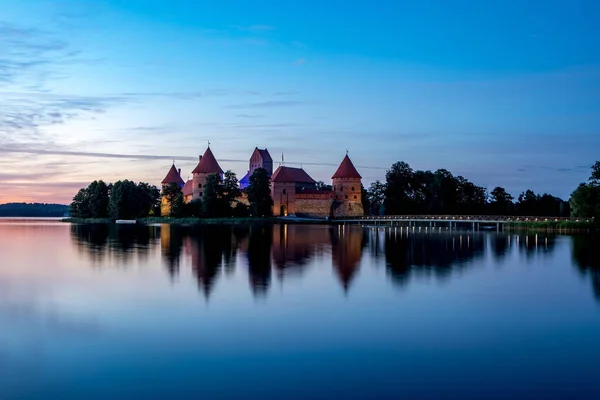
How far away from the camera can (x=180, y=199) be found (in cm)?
6306

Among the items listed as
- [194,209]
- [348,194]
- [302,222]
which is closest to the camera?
[194,209]

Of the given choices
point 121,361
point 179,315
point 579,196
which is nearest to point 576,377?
point 121,361

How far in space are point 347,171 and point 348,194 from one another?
2.97 metres

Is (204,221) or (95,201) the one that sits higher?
(95,201)

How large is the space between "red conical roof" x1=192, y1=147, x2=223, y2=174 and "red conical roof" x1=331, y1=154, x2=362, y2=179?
14828 mm

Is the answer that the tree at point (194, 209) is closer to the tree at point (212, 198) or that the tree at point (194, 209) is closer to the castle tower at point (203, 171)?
the tree at point (212, 198)

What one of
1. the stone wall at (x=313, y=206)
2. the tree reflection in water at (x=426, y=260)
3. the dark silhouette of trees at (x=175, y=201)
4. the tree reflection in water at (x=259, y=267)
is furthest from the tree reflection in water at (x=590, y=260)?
the stone wall at (x=313, y=206)

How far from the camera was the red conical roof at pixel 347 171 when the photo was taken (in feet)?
239

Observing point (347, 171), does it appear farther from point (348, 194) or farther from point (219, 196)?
point (219, 196)

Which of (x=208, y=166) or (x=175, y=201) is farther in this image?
(x=208, y=166)

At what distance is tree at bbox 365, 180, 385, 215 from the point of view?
8156 centimetres

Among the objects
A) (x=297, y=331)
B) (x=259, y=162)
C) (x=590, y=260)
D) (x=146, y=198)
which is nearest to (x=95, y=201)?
(x=146, y=198)

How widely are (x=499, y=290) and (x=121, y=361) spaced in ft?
35.4

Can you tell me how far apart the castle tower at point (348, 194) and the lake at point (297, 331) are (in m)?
51.5
